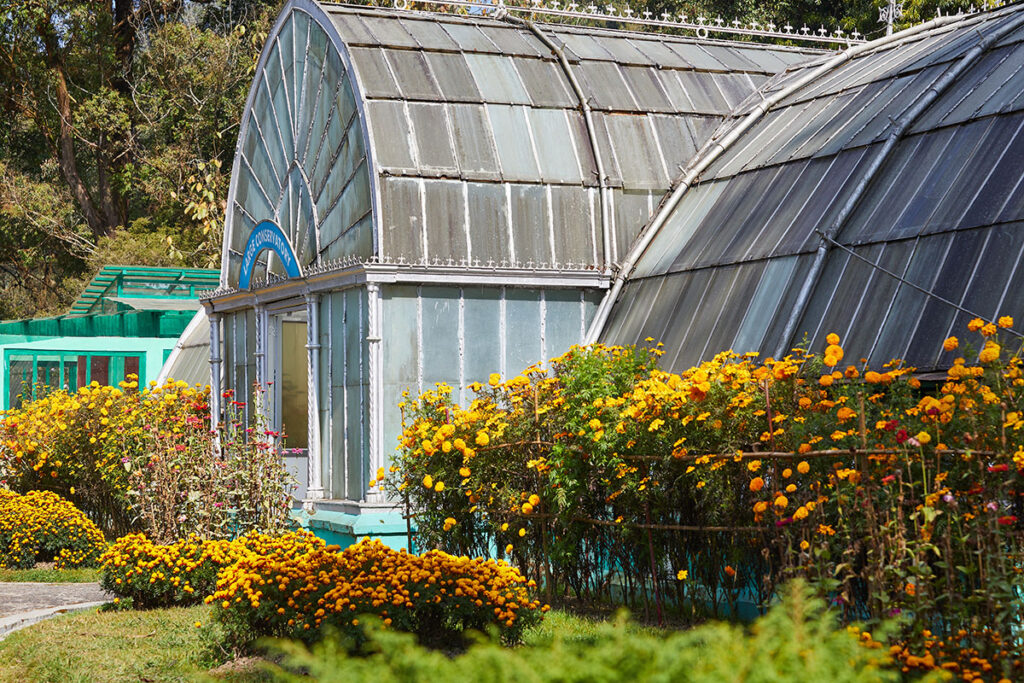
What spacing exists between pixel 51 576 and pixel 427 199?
6.32m

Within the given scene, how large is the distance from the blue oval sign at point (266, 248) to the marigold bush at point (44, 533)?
3.80 meters

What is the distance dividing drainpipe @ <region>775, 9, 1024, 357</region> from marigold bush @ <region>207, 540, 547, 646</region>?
159 inches

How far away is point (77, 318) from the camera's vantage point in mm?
31094

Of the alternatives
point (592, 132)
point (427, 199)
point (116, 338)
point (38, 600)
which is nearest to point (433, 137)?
point (427, 199)

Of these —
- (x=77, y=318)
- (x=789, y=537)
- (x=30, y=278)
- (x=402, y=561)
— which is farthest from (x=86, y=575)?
(x=30, y=278)

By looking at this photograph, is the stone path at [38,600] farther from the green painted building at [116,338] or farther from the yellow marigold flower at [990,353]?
the green painted building at [116,338]

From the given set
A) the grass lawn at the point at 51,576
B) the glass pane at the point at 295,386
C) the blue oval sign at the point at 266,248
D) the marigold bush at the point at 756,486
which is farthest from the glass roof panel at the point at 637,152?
the grass lawn at the point at 51,576

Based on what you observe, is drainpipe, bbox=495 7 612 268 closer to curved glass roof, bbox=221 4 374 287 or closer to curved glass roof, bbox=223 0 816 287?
curved glass roof, bbox=223 0 816 287

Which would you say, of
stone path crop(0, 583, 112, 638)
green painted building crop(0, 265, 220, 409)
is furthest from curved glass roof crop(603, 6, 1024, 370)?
green painted building crop(0, 265, 220, 409)

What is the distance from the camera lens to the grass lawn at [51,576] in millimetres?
15109

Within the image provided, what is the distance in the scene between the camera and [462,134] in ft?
50.9

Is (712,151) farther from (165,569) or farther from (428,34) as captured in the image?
(165,569)

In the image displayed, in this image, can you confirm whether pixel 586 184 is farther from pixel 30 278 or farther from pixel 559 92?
pixel 30 278

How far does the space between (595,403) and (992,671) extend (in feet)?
13.3
